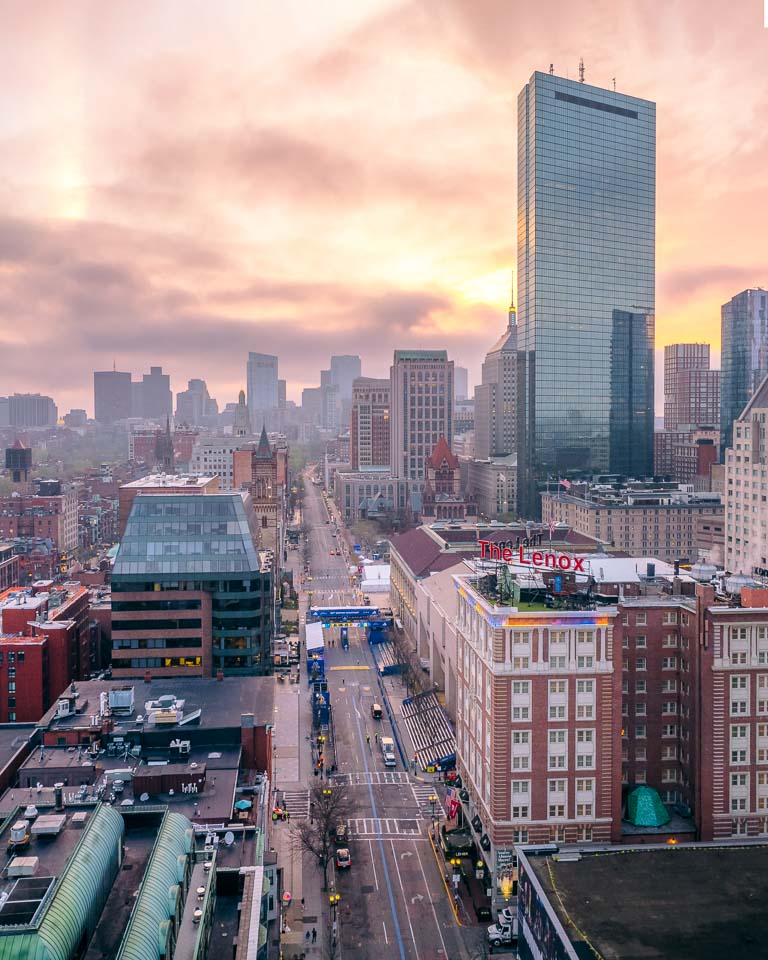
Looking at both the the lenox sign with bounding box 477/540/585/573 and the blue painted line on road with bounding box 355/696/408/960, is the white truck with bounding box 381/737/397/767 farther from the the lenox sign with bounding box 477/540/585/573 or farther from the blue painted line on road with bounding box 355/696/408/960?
the the lenox sign with bounding box 477/540/585/573

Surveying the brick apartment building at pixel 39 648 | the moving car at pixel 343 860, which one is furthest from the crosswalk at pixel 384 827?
the brick apartment building at pixel 39 648

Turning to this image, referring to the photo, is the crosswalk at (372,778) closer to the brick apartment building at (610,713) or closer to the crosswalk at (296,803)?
the crosswalk at (296,803)

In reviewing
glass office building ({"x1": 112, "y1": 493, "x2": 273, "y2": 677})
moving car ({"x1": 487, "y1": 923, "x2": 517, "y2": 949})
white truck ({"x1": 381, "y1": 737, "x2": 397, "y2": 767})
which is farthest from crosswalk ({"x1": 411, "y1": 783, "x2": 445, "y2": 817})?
glass office building ({"x1": 112, "y1": 493, "x2": 273, "y2": 677})

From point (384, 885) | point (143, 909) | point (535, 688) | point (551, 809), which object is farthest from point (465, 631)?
point (143, 909)

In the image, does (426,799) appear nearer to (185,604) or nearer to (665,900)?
(185,604)

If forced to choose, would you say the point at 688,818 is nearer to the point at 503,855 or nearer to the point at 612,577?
the point at 503,855
